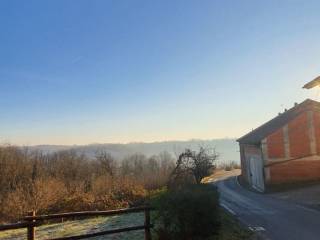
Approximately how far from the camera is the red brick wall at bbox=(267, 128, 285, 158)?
35.7 meters

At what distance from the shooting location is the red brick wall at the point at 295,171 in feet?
115

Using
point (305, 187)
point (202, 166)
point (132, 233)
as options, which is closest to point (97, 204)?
point (202, 166)

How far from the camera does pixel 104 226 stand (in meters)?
16.5

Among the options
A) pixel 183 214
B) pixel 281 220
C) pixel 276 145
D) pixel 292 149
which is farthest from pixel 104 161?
pixel 183 214

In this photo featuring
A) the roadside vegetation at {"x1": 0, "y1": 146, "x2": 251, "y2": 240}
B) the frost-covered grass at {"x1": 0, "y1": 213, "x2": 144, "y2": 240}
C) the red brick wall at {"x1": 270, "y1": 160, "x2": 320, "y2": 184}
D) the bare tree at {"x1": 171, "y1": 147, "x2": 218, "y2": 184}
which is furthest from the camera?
the red brick wall at {"x1": 270, "y1": 160, "x2": 320, "y2": 184}

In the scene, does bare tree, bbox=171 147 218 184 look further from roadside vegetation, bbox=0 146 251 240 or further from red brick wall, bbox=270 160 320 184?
red brick wall, bbox=270 160 320 184

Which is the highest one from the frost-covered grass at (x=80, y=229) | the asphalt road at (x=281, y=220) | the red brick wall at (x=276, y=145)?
the red brick wall at (x=276, y=145)

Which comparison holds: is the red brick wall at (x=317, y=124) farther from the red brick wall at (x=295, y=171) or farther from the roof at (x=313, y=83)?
the roof at (x=313, y=83)

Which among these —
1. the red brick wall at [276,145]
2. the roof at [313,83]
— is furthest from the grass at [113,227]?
the red brick wall at [276,145]

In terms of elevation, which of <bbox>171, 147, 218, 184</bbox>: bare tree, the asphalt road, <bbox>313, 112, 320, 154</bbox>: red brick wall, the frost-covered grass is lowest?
the asphalt road

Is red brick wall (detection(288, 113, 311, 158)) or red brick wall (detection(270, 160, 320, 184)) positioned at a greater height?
red brick wall (detection(288, 113, 311, 158))

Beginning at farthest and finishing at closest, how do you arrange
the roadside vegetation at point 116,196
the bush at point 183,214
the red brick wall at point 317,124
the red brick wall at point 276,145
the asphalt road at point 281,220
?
the red brick wall at point 317,124 → the red brick wall at point 276,145 → the asphalt road at point 281,220 → the roadside vegetation at point 116,196 → the bush at point 183,214

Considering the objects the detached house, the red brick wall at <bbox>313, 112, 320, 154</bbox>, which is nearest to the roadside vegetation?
the detached house

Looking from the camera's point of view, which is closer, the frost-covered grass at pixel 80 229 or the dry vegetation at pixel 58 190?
the frost-covered grass at pixel 80 229
